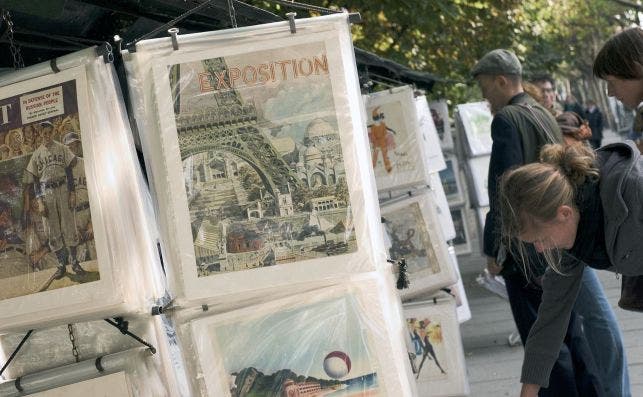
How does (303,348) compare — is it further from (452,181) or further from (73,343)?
(452,181)

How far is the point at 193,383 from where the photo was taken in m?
2.76

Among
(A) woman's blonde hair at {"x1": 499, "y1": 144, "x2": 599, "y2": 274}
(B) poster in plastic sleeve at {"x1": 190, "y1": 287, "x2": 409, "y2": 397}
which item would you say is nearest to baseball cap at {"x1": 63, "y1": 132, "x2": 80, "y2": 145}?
(B) poster in plastic sleeve at {"x1": 190, "y1": 287, "x2": 409, "y2": 397}

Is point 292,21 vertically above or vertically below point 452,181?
above

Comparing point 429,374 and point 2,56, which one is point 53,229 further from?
point 429,374

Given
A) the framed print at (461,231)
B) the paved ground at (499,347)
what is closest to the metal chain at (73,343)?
the paved ground at (499,347)

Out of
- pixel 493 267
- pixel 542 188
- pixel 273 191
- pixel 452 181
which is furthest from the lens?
pixel 452 181

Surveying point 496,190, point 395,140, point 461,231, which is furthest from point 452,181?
point 496,190

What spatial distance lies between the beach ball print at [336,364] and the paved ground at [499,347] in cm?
400

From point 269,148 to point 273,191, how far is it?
112 mm

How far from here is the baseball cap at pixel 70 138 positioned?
2.65 m

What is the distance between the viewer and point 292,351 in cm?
274

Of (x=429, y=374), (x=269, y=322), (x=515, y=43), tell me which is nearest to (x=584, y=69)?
(x=515, y=43)

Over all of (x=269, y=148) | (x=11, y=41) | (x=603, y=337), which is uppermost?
(x=11, y=41)

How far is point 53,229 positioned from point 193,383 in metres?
0.54
